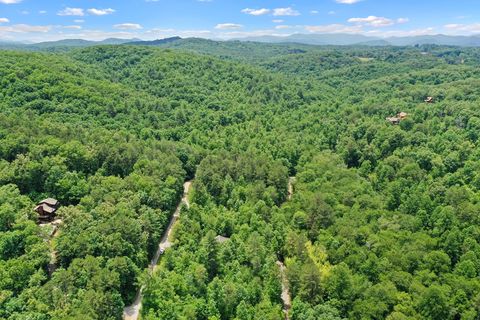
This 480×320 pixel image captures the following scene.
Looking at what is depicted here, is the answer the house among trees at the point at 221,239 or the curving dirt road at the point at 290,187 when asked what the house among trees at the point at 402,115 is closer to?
the curving dirt road at the point at 290,187

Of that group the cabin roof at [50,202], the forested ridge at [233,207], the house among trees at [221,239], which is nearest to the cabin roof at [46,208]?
the cabin roof at [50,202]

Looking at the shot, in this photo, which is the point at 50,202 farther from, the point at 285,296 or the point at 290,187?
the point at 290,187

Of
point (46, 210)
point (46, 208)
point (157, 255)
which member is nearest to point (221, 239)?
point (157, 255)

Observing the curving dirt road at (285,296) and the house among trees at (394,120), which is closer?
the curving dirt road at (285,296)

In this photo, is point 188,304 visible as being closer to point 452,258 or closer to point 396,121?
point 452,258

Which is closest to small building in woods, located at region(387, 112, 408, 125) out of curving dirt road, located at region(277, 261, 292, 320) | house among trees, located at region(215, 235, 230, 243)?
house among trees, located at region(215, 235, 230, 243)

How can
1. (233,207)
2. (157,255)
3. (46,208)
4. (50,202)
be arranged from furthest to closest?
(233,207)
(157,255)
(50,202)
(46,208)

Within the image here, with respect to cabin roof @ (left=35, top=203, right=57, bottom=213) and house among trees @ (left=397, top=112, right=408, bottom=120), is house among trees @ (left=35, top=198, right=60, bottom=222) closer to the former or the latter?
cabin roof @ (left=35, top=203, right=57, bottom=213)
